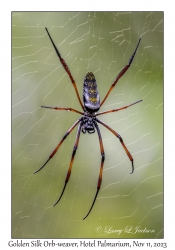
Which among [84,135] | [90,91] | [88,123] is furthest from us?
[84,135]

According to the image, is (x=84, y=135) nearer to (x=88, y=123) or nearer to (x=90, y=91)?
(x=88, y=123)

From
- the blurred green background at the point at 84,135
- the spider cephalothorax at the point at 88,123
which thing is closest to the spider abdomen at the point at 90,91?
the spider cephalothorax at the point at 88,123

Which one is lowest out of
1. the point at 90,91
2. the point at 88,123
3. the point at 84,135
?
the point at 84,135

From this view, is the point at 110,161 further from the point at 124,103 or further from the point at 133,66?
the point at 133,66

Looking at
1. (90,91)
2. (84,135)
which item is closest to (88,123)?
(90,91)

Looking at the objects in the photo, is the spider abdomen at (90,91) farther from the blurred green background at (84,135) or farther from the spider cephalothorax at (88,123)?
the blurred green background at (84,135)

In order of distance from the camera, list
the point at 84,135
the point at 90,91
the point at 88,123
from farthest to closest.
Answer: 1. the point at 84,135
2. the point at 88,123
3. the point at 90,91

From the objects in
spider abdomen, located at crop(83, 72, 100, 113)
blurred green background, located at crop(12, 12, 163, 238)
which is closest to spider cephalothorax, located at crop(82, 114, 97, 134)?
spider abdomen, located at crop(83, 72, 100, 113)

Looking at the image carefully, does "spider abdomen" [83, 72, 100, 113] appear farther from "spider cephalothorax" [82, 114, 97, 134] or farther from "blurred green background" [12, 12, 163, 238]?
"blurred green background" [12, 12, 163, 238]
